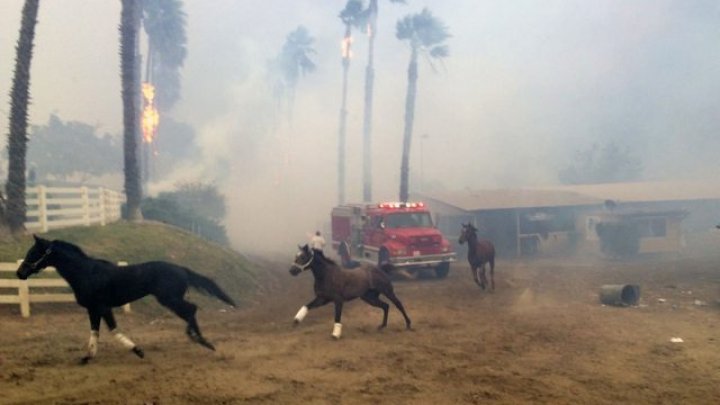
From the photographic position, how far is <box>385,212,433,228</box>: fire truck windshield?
899 inches

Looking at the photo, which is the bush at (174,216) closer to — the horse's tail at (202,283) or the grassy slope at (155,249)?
the grassy slope at (155,249)

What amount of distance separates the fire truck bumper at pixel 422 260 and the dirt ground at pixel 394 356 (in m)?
4.16

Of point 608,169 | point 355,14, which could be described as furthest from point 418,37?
point 608,169

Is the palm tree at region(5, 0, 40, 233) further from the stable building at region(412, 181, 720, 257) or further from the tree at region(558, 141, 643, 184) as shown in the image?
the tree at region(558, 141, 643, 184)

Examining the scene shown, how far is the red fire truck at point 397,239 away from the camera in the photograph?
21.8 metres

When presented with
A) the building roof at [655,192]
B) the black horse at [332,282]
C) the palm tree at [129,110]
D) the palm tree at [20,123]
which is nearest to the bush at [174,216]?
the palm tree at [129,110]

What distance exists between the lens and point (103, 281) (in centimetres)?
932

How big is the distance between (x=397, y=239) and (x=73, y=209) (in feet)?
37.6

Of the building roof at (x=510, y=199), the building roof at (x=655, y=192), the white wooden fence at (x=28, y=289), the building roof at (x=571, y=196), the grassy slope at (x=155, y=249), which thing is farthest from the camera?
the building roof at (x=655, y=192)

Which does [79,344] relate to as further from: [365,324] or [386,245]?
[386,245]

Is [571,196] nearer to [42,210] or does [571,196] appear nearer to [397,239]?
[397,239]

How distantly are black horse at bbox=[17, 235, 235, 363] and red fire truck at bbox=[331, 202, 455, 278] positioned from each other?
12.4 metres

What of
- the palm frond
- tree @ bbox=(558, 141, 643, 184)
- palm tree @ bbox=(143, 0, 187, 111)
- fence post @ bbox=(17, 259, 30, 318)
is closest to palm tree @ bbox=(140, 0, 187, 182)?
palm tree @ bbox=(143, 0, 187, 111)

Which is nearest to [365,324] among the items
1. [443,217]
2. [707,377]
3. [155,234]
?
[707,377]
